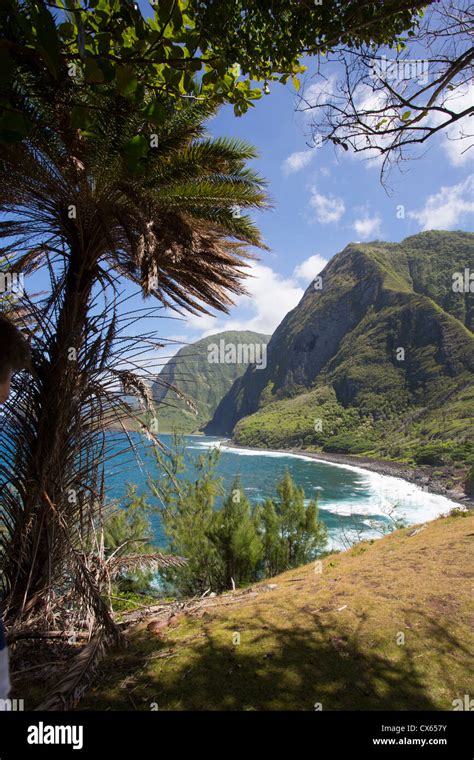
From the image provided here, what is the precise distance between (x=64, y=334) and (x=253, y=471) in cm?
5781

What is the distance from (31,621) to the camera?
2881mm

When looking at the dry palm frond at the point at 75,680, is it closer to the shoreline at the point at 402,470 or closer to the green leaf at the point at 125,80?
the green leaf at the point at 125,80

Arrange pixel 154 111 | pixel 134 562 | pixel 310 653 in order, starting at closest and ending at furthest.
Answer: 1. pixel 154 111
2. pixel 310 653
3. pixel 134 562

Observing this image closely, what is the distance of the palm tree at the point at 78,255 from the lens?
2947mm

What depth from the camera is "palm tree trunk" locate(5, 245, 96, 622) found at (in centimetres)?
294

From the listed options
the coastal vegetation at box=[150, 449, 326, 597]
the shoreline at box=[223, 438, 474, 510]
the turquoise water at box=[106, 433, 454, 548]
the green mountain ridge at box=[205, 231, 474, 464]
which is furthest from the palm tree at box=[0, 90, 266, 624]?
the green mountain ridge at box=[205, 231, 474, 464]

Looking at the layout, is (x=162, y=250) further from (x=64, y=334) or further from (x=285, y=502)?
(x=285, y=502)

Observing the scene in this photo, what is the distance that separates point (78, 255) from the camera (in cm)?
339

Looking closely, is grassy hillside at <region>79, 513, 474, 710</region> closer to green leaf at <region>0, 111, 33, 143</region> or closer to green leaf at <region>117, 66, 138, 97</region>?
green leaf at <region>0, 111, 33, 143</region>

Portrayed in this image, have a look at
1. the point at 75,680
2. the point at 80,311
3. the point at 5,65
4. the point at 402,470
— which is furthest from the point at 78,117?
the point at 402,470

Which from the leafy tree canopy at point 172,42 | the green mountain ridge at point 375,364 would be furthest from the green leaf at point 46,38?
the green mountain ridge at point 375,364

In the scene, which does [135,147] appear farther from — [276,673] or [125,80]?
[276,673]

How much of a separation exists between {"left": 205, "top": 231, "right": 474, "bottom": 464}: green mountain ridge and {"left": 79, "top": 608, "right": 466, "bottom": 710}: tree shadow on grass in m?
58.0

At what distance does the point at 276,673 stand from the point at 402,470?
65.2 meters
